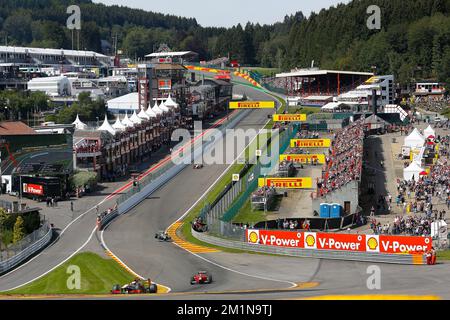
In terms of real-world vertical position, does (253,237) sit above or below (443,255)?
below

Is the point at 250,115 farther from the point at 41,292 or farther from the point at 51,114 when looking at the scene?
the point at 41,292

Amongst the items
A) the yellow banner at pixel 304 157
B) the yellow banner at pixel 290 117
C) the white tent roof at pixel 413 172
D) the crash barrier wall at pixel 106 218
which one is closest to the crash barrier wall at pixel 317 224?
the crash barrier wall at pixel 106 218

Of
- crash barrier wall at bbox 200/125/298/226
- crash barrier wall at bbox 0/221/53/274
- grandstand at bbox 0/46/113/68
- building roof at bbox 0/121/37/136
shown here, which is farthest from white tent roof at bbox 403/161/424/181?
grandstand at bbox 0/46/113/68

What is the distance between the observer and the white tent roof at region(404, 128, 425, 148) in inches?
2948

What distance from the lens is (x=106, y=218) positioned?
5462 centimetres

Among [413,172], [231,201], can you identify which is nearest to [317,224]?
[231,201]

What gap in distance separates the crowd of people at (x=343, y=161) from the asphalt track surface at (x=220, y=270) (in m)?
10.4

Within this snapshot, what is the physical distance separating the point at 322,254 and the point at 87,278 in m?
11.0

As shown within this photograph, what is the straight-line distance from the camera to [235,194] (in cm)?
6022

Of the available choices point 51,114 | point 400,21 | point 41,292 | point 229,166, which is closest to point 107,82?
point 51,114

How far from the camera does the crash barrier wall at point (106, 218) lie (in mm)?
52731

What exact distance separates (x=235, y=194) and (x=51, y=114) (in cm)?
6553

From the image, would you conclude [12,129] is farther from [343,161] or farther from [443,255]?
[443,255]

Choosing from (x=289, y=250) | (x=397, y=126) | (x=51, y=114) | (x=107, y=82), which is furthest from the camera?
(x=107, y=82)
